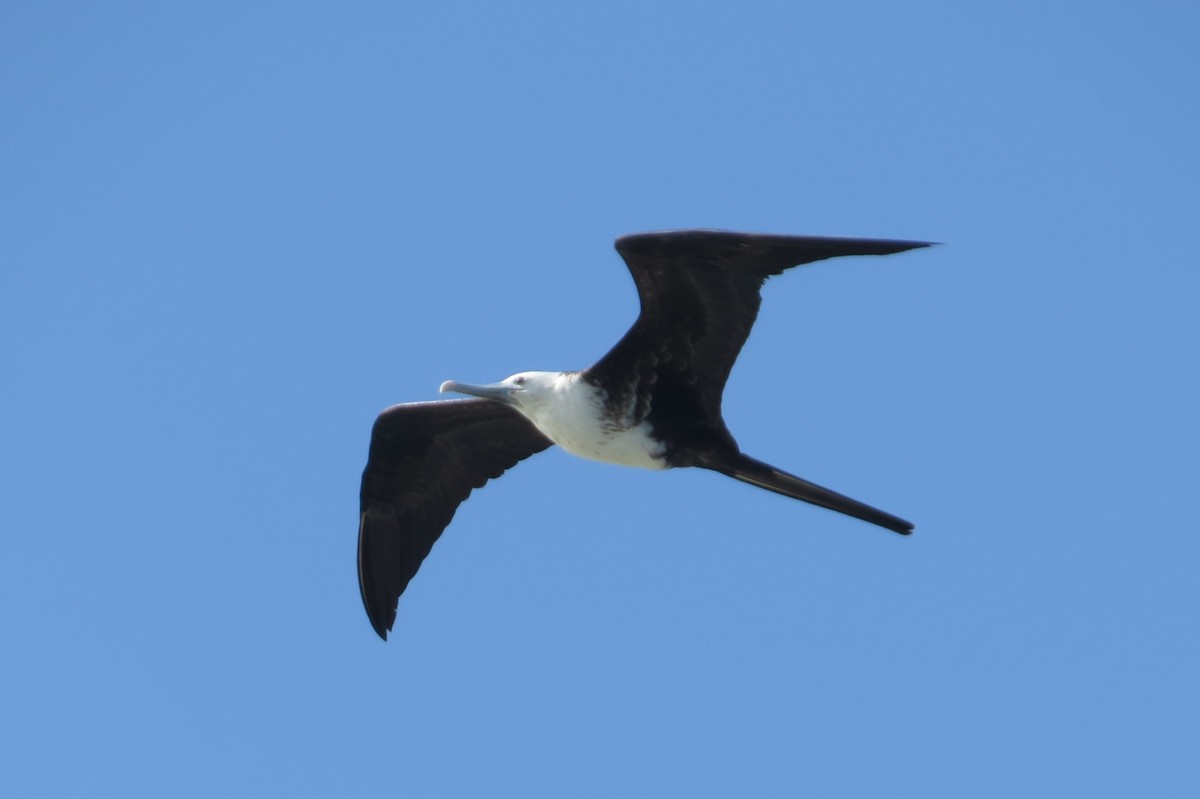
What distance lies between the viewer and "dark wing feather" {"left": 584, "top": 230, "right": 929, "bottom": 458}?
18.4 feet

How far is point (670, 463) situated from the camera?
629cm

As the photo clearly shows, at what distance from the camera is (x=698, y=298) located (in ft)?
19.3

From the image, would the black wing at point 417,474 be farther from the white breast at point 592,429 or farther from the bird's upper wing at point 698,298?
the bird's upper wing at point 698,298

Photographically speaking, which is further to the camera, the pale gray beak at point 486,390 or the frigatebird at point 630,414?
the pale gray beak at point 486,390

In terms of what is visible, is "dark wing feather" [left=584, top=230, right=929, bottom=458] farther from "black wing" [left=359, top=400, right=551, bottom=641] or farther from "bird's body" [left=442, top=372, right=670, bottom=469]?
"black wing" [left=359, top=400, right=551, bottom=641]

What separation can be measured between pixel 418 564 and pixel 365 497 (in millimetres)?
360

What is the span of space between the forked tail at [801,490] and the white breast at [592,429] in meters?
0.29

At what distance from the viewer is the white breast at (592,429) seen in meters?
6.21

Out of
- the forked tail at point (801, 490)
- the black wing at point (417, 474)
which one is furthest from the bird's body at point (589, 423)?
the black wing at point (417, 474)

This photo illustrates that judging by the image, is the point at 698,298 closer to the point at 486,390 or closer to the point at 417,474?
the point at 486,390

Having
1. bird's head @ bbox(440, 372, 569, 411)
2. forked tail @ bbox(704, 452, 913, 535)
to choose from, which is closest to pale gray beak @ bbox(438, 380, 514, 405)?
bird's head @ bbox(440, 372, 569, 411)

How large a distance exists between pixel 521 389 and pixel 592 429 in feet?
1.20

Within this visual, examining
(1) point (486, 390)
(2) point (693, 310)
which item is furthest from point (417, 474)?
(2) point (693, 310)

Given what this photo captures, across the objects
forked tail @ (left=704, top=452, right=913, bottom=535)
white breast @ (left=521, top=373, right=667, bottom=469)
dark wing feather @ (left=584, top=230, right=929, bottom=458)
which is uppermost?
dark wing feather @ (left=584, top=230, right=929, bottom=458)
